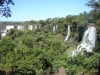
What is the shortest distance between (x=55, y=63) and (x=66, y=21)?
2982 centimetres

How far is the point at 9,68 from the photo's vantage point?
1449 centimetres

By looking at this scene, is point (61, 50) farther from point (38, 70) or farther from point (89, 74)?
point (89, 74)

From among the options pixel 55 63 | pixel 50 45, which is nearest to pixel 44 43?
pixel 50 45

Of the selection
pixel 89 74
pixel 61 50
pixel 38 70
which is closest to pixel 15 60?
pixel 38 70

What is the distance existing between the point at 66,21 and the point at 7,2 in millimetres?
41793

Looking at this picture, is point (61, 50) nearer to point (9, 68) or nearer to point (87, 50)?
point (87, 50)

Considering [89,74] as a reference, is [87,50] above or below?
above

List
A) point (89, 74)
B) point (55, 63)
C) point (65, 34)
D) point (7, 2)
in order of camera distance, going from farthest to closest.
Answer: point (65, 34) < point (55, 63) < point (89, 74) < point (7, 2)

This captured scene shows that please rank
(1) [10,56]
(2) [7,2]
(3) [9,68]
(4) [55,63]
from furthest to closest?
(4) [55,63]
(1) [10,56]
(3) [9,68]
(2) [7,2]

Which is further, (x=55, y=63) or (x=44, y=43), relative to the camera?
(x=44, y=43)

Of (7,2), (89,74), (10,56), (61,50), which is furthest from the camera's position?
(61,50)

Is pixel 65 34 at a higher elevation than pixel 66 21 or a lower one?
lower

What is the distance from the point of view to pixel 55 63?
18594mm

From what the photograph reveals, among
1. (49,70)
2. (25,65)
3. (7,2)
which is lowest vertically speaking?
(49,70)
